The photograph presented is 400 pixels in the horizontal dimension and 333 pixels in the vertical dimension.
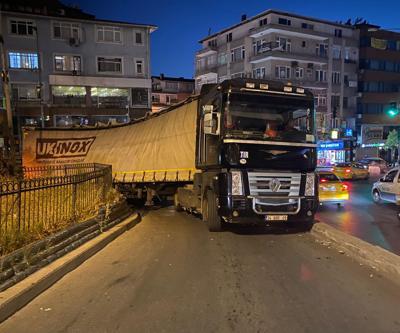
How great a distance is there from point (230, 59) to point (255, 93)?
47.4m

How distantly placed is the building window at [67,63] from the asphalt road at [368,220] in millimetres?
34937

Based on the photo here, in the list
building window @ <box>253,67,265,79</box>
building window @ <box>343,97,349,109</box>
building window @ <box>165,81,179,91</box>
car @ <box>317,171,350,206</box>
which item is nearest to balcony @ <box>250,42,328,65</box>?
building window @ <box>253,67,265,79</box>

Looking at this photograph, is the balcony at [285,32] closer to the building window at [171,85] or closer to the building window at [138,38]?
the building window at [138,38]

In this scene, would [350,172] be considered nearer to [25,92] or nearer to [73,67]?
[73,67]

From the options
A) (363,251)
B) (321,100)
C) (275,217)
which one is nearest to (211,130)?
(275,217)

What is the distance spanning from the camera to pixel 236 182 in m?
9.36

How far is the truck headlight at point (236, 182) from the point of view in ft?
30.7

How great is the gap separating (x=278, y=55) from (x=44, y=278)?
4668 centimetres

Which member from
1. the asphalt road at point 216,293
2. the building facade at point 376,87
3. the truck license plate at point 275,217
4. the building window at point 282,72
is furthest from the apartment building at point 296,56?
the asphalt road at point 216,293

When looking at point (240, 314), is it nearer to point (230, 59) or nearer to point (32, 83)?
point (32, 83)

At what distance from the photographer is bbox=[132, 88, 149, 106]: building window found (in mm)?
45906

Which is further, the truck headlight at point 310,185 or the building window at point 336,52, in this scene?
the building window at point 336,52

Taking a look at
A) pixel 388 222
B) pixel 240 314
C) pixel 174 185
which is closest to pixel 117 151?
pixel 174 185

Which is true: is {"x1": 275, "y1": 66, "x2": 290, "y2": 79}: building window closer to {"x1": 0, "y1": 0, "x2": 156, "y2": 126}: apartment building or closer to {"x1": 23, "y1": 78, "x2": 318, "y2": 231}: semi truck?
{"x1": 0, "y1": 0, "x2": 156, "y2": 126}: apartment building
